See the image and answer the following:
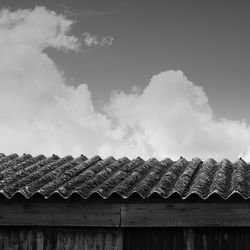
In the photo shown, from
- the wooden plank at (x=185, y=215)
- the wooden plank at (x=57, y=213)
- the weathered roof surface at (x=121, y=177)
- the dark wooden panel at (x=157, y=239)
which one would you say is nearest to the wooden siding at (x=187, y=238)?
the dark wooden panel at (x=157, y=239)

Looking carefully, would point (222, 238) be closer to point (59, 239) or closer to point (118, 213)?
point (118, 213)

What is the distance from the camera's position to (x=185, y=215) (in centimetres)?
742

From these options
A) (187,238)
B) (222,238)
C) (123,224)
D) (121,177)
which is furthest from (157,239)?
(121,177)

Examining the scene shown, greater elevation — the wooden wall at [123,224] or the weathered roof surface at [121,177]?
the weathered roof surface at [121,177]

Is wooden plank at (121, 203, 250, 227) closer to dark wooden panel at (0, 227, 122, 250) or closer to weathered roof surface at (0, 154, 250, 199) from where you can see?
weathered roof surface at (0, 154, 250, 199)

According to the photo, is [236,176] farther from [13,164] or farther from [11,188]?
[13,164]

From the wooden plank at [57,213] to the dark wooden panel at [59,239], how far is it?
18cm

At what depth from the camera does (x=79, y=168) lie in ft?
30.4

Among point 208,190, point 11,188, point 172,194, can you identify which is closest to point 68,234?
point 11,188

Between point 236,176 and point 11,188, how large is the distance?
146 inches

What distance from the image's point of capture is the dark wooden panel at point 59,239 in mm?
7773

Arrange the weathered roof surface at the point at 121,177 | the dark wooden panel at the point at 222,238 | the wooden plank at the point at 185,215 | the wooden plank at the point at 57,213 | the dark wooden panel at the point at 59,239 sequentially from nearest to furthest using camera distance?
1. the wooden plank at the point at 185,215
2. the dark wooden panel at the point at 222,238
3. the weathered roof surface at the point at 121,177
4. the wooden plank at the point at 57,213
5. the dark wooden panel at the point at 59,239

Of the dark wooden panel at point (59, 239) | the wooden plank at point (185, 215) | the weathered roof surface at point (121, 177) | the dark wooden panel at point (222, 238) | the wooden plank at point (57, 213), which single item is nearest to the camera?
the wooden plank at point (185, 215)

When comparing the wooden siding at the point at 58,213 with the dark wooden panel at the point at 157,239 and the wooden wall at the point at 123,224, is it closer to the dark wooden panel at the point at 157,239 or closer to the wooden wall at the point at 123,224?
the wooden wall at the point at 123,224
